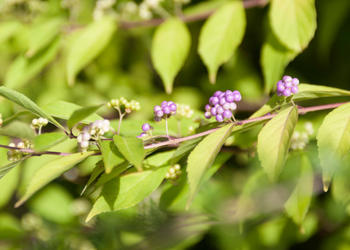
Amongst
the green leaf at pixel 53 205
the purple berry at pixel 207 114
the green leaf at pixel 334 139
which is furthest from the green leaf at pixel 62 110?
the green leaf at pixel 53 205

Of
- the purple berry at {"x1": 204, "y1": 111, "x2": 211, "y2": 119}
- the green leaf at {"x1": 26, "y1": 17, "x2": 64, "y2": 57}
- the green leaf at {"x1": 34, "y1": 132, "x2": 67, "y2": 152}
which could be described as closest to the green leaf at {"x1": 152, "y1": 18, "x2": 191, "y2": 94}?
the green leaf at {"x1": 26, "y1": 17, "x2": 64, "y2": 57}

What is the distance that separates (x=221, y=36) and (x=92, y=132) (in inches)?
32.7

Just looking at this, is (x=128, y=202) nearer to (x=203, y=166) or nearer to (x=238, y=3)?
(x=203, y=166)

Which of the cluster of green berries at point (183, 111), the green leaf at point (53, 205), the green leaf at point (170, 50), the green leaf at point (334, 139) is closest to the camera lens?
the green leaf at point (334, 139)

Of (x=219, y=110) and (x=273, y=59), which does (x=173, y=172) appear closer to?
(x=219, y=110)

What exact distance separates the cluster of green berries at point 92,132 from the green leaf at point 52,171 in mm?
31

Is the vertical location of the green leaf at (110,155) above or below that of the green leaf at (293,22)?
below

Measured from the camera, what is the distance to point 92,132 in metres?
0.94

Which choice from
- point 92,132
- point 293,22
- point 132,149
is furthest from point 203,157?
point 293,22

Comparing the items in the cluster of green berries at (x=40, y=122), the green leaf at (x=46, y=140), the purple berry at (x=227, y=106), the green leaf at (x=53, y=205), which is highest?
the cluster of green berries at (x=40, y=122)

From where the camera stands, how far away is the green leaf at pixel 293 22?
4.68 ft

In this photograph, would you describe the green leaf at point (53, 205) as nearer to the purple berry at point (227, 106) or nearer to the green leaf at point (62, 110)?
the green leaf at point (62, 110)

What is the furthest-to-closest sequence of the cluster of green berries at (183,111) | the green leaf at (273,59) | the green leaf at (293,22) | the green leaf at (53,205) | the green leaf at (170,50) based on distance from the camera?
1. the green leaf at (53,205)
2. the green leaf at (170,50)
3. the green leaf at (273,59)
4. the green leaf at (293,22)
5. the cluster of green berries at (183,111)

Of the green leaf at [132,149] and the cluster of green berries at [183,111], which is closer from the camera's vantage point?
the green leaf at [132,149]
